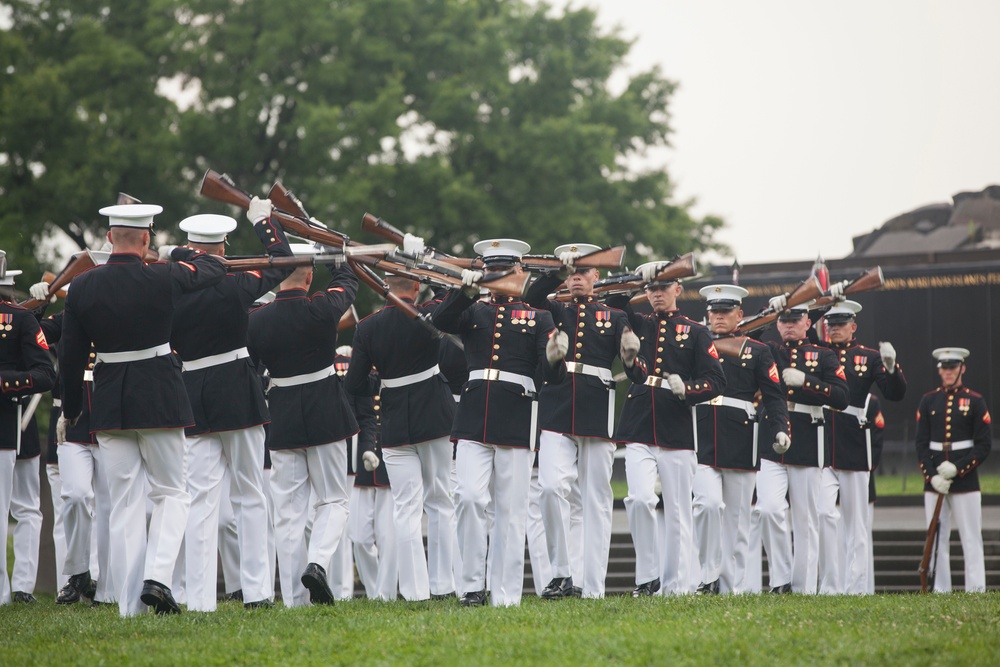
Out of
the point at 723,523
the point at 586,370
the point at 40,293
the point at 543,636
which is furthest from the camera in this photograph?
the point at 723,523

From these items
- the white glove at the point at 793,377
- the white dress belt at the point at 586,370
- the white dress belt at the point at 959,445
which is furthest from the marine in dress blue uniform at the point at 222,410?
the white dress belt at the point at 959,445

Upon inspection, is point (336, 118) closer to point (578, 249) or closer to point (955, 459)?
point (955, 459)

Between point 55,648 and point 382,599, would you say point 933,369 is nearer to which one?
point 382,599

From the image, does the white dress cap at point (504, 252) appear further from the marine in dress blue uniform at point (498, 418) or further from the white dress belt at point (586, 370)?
the white dress belt at point (586, 370)

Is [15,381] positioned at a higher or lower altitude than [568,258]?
lower

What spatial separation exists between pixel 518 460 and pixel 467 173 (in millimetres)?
18478

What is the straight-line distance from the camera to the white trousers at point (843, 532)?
12062 mm

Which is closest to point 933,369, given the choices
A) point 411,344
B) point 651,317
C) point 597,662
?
point 651,317

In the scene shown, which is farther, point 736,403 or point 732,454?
point 736,403

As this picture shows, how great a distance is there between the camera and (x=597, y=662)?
651cm

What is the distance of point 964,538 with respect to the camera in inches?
509

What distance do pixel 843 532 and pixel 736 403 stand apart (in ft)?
5.89

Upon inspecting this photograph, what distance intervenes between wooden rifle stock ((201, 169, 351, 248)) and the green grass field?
263 cm

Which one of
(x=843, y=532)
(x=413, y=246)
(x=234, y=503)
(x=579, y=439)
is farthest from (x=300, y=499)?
(x=843, y=532)
